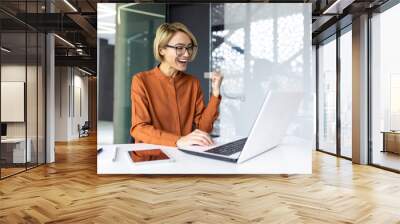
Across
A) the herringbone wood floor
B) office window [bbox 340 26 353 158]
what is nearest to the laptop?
the herringbone wood floor

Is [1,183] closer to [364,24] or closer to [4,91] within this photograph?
[4,91]

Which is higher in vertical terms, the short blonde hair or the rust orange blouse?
→ the short blonde hair

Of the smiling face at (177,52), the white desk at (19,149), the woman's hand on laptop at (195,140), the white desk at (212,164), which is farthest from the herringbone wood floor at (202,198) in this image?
the smiling face at (177,52)

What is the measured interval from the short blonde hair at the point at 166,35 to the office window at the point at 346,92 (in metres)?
3.99

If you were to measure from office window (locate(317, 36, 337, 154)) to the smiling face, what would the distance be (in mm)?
4689

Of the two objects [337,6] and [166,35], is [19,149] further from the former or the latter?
[337,6]

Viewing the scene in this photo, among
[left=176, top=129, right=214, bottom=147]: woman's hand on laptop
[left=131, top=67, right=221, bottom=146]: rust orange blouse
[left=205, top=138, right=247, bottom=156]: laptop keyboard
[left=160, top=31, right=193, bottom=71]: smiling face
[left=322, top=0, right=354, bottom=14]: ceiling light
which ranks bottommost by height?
[left=205, top=138, right=247, bottom=156]: laptop keyboard

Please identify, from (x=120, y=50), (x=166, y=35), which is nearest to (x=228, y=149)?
(x=166, y=35)

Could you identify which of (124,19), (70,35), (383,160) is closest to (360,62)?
(383,160)

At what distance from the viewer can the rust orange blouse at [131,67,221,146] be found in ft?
14.1

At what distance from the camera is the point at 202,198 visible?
399 centimetres

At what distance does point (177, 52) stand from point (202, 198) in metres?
1.72

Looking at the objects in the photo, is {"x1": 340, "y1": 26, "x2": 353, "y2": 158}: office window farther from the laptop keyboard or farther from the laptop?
the laptop keyboard

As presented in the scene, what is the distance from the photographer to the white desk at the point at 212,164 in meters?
3.28
